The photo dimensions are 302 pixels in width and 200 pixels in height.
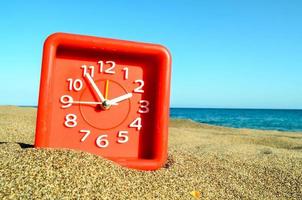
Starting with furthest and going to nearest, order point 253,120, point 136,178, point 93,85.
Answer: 1. point 253,120
2. point 93,85
3. point 136,178

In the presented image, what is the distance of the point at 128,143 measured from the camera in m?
2.96

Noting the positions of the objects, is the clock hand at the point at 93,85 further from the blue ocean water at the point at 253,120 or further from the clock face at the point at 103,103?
the blue ocean water at the point at 253,120

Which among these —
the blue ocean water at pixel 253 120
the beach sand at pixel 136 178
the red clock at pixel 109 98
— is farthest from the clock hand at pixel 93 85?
the blue ocean water at pixel 253 120

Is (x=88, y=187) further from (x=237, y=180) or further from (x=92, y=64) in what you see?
(x=237, y=180)

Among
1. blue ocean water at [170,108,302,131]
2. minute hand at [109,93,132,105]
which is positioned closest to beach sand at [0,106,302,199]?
minute hand at [109,93,132,105]

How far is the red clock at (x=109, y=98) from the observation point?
2814 millimetres

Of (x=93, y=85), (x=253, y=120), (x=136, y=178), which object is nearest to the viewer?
(x=136, y=178)

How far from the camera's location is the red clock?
111 inches

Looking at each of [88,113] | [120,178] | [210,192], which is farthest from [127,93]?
[210,192]

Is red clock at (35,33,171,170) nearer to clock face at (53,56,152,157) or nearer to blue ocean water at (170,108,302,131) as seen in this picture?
clock face at (53,56,152,157)

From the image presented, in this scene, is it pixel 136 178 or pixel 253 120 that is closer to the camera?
pixel 136 178

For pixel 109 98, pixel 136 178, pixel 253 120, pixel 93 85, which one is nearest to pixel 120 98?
pixel 109 98

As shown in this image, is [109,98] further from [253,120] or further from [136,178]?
[253,120]

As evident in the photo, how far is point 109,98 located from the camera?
290cm
